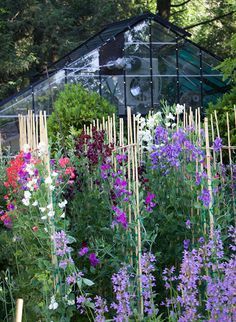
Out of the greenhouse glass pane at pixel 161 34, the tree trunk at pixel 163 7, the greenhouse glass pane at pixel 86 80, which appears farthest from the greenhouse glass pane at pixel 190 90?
the tree trunk at pixel 163 7

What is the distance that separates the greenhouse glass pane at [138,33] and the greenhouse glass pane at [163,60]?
1.01 ft

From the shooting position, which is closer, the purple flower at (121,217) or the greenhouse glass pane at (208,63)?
the purple flower at (121,217)

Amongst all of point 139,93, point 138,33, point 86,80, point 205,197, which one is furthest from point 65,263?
point 138,33

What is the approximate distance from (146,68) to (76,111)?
626 centimetres

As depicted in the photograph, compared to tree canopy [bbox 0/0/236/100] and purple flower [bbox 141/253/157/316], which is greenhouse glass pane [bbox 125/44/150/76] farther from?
purple flower [bbox 141/253/157/316]

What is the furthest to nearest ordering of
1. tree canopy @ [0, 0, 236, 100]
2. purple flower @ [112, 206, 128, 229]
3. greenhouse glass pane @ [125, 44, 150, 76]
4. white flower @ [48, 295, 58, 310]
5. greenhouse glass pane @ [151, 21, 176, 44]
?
1. tree canopy @ [0, 0, 236, 100]
2. greenhouse glass pane @ [125, 44, 150, 76]
3. greenhouse glass pane @ [151, 21, 176, 44]
4. purple flower @ [112, 206, 128, 229]
5. white flower @ [48, 295, 58, 310]

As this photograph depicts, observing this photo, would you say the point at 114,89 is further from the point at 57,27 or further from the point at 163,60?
the point at 57,27

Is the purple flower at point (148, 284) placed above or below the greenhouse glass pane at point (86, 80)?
below

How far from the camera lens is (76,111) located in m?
11.9

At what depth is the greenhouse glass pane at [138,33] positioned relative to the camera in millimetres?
17469

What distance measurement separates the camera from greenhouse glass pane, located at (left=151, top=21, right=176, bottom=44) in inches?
694

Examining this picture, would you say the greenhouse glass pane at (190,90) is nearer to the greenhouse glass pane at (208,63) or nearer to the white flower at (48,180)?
the greenhouse glass pane at (208,63)

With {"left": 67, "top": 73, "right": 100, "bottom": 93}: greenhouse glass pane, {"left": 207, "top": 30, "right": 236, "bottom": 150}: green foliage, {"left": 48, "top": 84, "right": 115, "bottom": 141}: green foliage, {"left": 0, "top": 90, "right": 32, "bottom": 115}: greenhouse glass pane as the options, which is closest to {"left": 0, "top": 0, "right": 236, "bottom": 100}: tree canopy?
{"left": 67, "top": 73, "right": 100, "bottom": 93}: greenhouse glass pane

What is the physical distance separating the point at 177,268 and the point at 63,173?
3.37 ft
